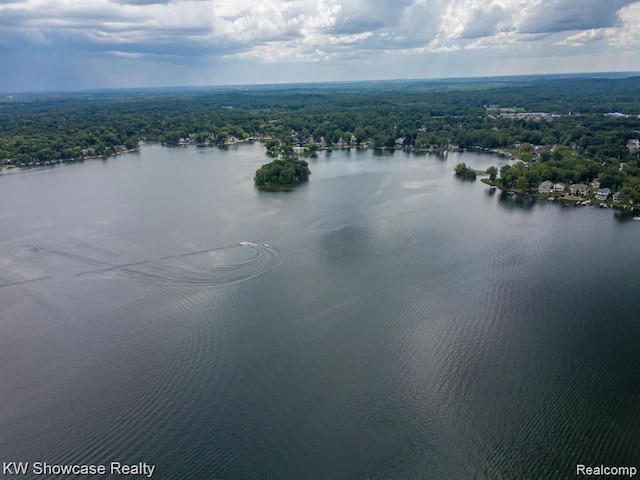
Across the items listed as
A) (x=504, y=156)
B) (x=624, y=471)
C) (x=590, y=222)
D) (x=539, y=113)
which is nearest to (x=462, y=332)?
(x=624, y=471)

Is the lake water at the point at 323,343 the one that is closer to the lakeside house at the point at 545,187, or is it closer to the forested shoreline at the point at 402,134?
the lakeside house at the point at 545,187

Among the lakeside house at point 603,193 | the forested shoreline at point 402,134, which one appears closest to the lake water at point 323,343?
the lakeside house at point 603,193

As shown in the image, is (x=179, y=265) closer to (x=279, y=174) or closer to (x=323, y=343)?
(x=323, y=343)

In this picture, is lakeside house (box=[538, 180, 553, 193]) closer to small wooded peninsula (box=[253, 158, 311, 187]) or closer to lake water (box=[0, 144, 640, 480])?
lake water (box=[0, 144, 640, 480])

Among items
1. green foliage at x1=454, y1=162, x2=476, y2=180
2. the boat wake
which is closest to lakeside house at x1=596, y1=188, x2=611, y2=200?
green foliage at x1=454, y1=162, x2=476, y2=180

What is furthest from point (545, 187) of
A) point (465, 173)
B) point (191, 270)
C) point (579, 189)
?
point (191, 270)

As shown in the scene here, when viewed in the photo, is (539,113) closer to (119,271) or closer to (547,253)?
(547,253)
